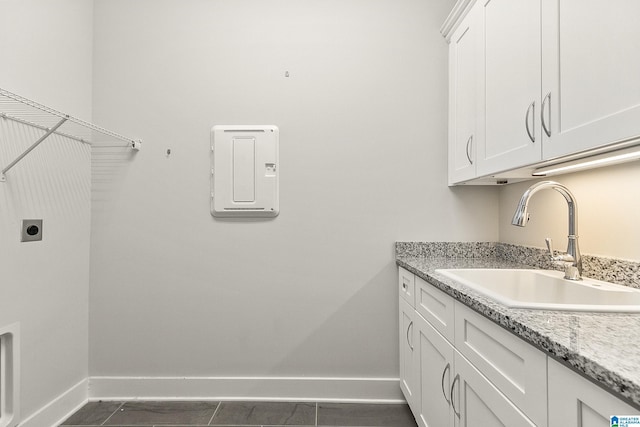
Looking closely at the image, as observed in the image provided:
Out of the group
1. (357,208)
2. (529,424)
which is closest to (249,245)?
(357,208)

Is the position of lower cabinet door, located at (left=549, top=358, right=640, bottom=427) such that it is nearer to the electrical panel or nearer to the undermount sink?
the undermount sink

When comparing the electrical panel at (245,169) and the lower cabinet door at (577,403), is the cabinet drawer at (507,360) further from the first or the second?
the electrical panel at (245,169)

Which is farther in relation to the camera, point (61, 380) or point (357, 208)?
point (357, 208)

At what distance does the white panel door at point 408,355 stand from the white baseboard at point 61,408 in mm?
1841

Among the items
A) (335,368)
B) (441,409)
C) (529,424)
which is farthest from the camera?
(335,368)

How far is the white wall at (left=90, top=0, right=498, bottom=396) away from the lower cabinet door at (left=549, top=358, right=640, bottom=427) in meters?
1.43

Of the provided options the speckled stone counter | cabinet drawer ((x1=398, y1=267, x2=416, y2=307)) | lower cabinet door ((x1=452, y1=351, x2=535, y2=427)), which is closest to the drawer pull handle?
cabinet drawer ((x1=398, y1=267, x2=416, y2=307))

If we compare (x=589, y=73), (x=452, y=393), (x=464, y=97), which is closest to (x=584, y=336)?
(x=452, y=393)

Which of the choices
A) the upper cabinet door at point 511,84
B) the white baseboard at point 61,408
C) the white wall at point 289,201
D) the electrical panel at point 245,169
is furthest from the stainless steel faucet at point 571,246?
the white baseboard at point 61,408

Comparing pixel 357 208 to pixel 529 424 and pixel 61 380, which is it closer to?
pixel 529 424

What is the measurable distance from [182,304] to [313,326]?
80 centimetres

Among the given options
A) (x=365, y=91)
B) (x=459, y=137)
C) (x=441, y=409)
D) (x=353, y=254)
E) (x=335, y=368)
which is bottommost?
(x=335, y=368)

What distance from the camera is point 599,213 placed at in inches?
54.5

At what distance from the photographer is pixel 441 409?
4.41 feet
